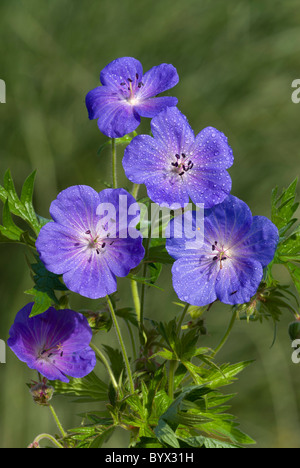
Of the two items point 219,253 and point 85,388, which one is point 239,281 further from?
point 85,388

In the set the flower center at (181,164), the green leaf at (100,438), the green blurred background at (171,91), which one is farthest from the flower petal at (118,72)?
the green blurred background at (171,91)

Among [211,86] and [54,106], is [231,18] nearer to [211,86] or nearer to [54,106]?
[211,86]

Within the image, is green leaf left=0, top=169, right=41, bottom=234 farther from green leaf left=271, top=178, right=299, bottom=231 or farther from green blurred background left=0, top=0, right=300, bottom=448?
green blurred background left=0, top=0, right=300, bottom=448

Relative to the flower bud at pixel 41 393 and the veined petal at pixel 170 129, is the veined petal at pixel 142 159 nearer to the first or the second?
the veined petal at pixel 170 129

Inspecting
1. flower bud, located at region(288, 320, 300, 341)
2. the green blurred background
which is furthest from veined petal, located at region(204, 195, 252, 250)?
the green blurred background

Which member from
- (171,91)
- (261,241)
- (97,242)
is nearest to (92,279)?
(97,242)

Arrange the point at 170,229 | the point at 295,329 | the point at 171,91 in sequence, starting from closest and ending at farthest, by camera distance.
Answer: the point at 170,229, the point at 295,329, the point at 171,91

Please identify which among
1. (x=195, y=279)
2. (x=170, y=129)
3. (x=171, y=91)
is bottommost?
(x=195, y=279)
